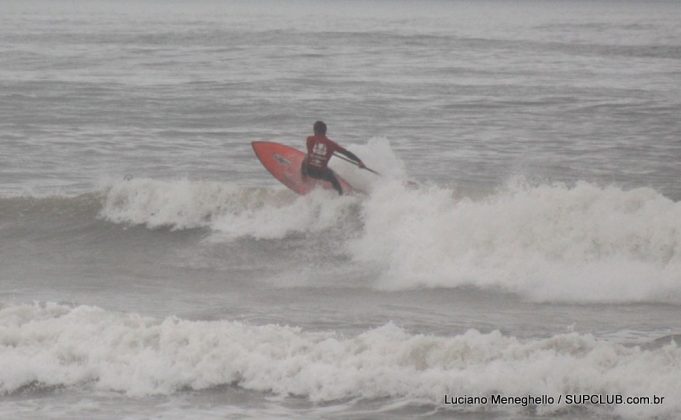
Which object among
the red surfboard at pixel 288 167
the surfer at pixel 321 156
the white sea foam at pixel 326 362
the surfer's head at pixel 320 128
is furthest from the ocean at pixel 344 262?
the surfer's head at pixel 320 128

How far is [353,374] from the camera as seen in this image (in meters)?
10.9

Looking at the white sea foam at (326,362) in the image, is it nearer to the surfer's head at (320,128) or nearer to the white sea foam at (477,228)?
the white sea foam at (477,228)

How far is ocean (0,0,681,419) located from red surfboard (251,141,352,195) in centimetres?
20

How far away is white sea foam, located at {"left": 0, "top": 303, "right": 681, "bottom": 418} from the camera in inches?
414

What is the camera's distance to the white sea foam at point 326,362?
34.5ft

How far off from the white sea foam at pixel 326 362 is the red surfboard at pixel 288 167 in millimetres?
6654

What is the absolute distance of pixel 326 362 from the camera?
442 inches

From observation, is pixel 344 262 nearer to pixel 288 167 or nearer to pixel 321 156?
pixel 321 156

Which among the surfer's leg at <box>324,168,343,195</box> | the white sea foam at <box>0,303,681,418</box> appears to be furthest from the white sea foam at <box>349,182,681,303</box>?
the white sea foam at <box>0,303,681,418</box>

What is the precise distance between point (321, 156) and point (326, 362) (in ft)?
23.6

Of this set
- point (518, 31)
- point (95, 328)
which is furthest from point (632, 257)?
point (518, 31)

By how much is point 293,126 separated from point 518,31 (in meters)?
59.4

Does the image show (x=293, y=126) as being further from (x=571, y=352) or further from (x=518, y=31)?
(x=518, y=31)


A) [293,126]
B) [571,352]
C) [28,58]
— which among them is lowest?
[571,352]
